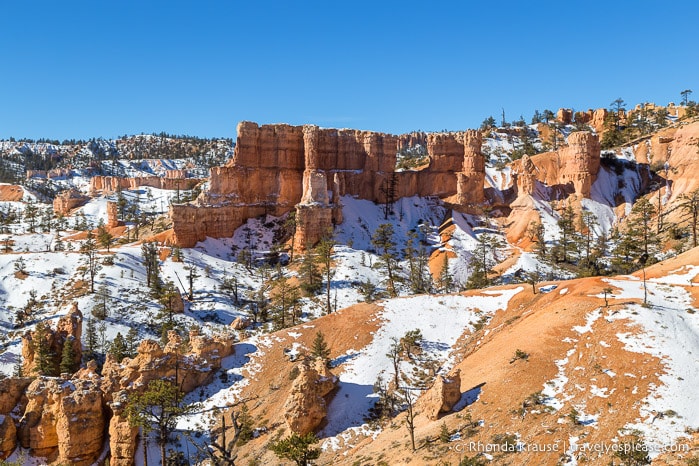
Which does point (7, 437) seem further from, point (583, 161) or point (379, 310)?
point (583, 161)

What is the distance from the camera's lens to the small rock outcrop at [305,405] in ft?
103

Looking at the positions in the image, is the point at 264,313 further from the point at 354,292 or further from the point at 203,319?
the point at 354,292

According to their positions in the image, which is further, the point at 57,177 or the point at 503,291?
the point at 57,177

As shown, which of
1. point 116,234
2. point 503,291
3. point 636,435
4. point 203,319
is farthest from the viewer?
point 116,234

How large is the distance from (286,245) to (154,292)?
77.9ft

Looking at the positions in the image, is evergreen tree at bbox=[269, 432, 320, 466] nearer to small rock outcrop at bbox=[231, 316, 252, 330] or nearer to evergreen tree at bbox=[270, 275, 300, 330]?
evergreen tree at bbox=[270, 275, 300, 330]

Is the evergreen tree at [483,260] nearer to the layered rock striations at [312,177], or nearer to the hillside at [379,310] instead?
the hillside at [379,310]

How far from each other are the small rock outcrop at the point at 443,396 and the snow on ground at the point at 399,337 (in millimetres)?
5477

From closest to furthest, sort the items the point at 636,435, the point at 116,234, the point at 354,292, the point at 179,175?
the point at 636,435, the point at 354,292, the point at 116,234, the point at 179,175

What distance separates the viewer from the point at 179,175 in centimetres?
19075

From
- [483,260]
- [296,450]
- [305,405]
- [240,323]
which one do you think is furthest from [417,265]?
[296,450]

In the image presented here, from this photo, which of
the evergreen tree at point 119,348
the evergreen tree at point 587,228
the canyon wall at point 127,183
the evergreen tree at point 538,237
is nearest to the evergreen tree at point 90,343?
the evergreen tree at point 119,348

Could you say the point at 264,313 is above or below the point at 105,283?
below

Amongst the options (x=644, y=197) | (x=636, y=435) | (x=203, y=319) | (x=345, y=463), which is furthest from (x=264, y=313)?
(x=644, y=197)
